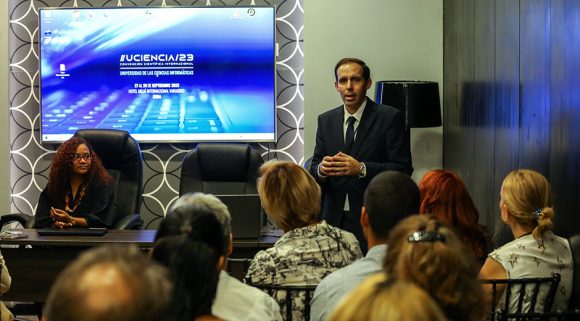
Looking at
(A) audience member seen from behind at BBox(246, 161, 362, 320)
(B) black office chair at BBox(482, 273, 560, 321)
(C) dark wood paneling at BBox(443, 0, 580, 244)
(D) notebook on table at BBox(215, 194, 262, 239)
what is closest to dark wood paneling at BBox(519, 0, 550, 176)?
(C) dark wood paneling at BBox(443, 0, 580, 244)

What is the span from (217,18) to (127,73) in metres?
0.76

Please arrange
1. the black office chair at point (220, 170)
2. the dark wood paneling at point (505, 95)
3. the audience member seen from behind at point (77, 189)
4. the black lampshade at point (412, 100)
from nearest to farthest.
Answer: the dark wood paneling at point (505, 95) → the audience member seen from behind at point (77, 189) → the black office chair at point (220, 170) → the black lampshade at point (412, 100)

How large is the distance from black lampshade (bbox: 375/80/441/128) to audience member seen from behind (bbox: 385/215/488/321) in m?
3.75

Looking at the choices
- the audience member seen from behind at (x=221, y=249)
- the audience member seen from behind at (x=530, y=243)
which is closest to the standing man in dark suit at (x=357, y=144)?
the audience member seen from behind at (x=530, y=243)

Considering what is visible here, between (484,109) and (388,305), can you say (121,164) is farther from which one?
(388,305)

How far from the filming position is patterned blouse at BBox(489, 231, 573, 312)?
2.77 metres

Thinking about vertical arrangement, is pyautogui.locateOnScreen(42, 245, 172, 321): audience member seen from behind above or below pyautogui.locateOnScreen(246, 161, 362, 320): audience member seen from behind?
above

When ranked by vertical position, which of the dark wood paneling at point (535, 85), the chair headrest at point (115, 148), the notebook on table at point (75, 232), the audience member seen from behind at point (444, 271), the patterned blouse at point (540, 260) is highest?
the dark wood paneling at point (535, 85)

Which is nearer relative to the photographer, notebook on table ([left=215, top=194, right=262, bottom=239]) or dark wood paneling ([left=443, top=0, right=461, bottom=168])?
notebook on table ([left=215, top=194, right=262, bottom=239])

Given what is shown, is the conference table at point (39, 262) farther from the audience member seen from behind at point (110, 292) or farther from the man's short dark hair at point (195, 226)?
the audience member seen from behind at point (110, 292)

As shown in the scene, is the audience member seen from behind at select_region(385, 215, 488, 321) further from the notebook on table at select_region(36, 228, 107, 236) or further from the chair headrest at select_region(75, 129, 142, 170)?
the chair headrest at select_region(75, 129, 142, 170)

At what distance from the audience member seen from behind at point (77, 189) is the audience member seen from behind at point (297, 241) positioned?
2.23 meters

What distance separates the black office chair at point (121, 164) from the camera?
5.14 metres

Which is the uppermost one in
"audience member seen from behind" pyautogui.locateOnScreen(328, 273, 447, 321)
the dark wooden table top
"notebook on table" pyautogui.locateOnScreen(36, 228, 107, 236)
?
"audience member seen from behind" pyautogui.locateOnScreen(328, 273, 447, 321)
